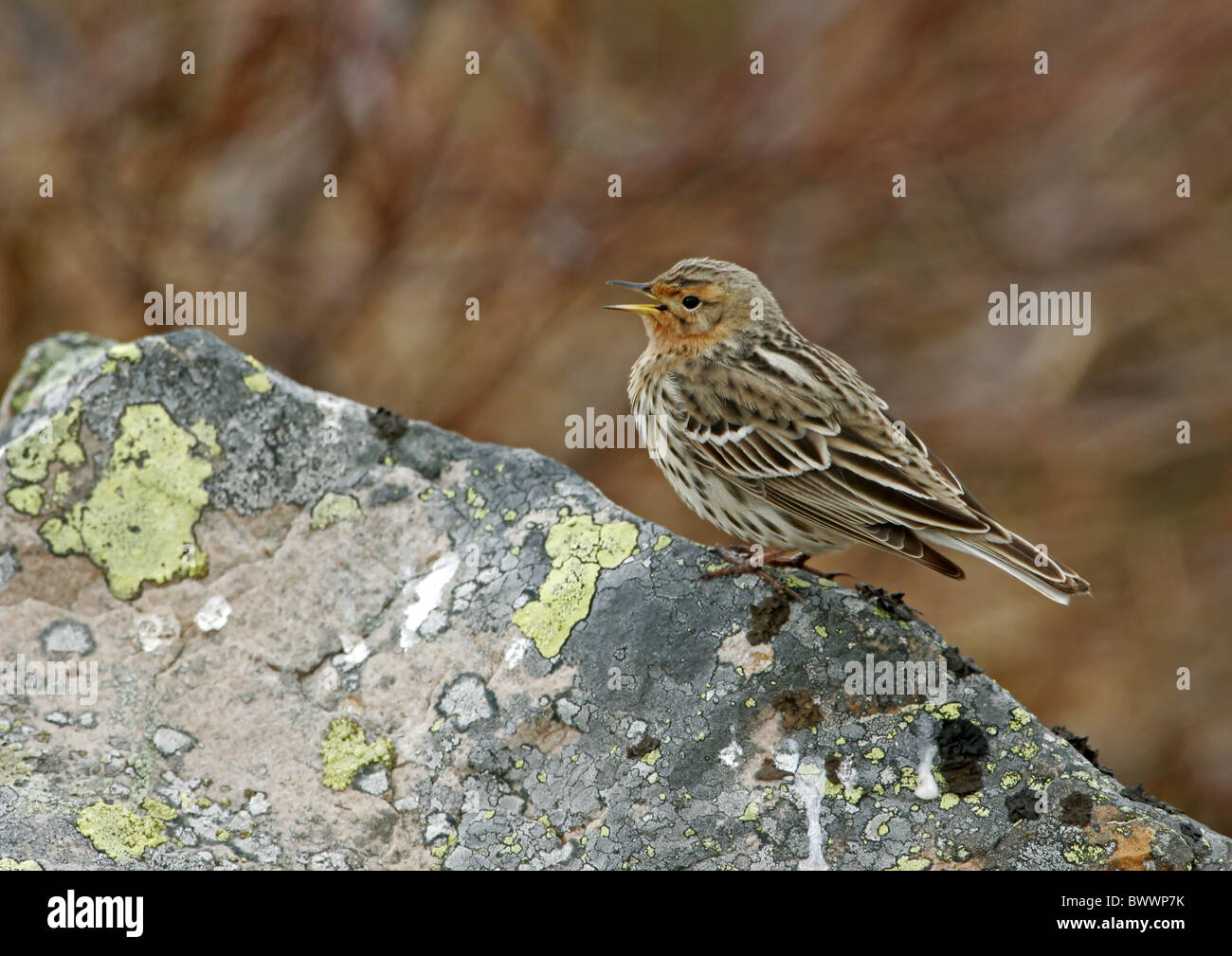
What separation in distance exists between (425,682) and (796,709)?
1175mm

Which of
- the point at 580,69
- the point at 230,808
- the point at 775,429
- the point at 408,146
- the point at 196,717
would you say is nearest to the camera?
the point at 230,808

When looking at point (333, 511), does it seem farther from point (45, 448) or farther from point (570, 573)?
point (45, 448)

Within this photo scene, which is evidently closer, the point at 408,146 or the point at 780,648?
the point at 780,648

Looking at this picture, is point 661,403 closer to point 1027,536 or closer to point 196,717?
point 196,717

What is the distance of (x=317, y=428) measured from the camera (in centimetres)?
456

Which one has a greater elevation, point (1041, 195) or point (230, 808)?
point (1041, 195)

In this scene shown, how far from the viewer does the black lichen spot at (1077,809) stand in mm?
3535

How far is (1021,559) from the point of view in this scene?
4539 mm

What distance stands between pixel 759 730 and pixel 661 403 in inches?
76.3

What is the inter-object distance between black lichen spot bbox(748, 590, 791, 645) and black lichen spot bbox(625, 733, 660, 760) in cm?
46

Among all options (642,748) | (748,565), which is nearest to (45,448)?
(642,748)

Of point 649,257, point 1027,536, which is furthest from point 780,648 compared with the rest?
point 1027,536
